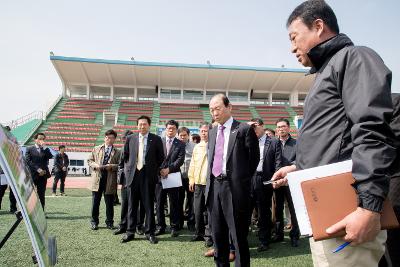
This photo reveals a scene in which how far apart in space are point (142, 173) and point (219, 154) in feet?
7.43

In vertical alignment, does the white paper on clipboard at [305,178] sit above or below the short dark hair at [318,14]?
below

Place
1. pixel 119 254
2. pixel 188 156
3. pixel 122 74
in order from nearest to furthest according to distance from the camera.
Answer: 1. pixel 119 254
2. pixel 188 156
3. pixel 122 74

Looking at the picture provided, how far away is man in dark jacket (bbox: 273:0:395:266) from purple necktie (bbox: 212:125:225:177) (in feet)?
5.96

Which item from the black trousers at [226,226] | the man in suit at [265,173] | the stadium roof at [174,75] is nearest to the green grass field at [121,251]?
the man in suit at [265,173]

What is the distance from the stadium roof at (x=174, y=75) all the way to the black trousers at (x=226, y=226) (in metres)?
29.8

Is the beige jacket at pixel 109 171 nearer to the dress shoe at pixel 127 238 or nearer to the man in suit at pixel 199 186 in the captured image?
the dress shoe at pixel 127 238

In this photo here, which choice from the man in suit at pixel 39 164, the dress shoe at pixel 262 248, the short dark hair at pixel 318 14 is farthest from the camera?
the man in suit at pixel 39 164

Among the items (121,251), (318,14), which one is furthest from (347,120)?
(121,251)

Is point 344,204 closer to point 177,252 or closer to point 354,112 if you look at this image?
point 354,112

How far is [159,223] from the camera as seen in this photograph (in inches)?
232

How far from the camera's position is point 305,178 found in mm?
1435

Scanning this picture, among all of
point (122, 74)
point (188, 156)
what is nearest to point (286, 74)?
point (122, 74)

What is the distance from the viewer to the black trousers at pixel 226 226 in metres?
3.18

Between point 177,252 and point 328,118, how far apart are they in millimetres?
3660
